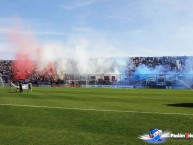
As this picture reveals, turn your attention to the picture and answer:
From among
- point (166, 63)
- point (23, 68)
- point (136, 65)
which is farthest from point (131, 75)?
point (23, 68)

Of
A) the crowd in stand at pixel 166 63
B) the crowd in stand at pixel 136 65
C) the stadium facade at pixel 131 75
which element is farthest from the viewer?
the crowd in stand at pixel 136 65

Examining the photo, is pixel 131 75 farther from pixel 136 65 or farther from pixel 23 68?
pixel 23 68

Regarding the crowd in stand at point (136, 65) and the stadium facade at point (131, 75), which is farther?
the crowd in stand at point (136, 65)

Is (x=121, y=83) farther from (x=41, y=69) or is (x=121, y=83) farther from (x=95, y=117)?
(x=95, y=117)

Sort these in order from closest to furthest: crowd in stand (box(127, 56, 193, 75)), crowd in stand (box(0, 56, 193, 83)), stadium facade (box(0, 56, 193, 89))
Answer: stadium facade (box(0, 56, 193, 89)) → crowd in stand (box(127, 56, 193, 75)) → crowd in stand (box(0, 56, 193, 83))

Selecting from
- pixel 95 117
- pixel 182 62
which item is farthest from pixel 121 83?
pixel 95 117

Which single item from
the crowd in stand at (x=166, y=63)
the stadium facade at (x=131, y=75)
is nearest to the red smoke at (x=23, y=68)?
the stadium facade at (x=131, y=75)

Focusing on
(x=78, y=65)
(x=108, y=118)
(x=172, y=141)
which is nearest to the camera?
(x=172, y=141)

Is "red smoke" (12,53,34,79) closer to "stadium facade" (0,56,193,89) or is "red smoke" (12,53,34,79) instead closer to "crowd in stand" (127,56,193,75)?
"stadium facade" (0,56,193,89)

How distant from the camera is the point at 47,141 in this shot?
459 inches

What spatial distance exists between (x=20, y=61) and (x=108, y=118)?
10052cm

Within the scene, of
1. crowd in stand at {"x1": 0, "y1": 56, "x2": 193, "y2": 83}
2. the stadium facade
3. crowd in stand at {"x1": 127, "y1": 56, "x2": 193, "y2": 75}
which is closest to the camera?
the stadium facade

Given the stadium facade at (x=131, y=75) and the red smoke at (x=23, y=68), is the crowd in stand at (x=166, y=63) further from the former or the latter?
the red smoke at (x=23, y=68)

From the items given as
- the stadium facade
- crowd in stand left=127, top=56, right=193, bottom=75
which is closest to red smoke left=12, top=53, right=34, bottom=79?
the stadium facade
